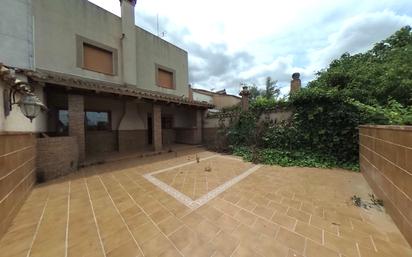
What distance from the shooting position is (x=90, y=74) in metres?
7.91

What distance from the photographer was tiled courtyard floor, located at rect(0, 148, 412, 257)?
2.05 m

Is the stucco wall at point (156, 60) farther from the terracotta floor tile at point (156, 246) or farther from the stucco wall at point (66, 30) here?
the terracotta floor tile at point (156, 246)

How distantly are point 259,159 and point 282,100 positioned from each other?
302 centimetres

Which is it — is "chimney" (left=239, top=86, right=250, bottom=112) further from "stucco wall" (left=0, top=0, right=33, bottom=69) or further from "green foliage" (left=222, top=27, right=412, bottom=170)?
"stucco wall" (left=0, top=0, right=33, bottom=69)

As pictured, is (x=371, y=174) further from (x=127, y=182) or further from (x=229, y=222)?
(x=127, y=182)

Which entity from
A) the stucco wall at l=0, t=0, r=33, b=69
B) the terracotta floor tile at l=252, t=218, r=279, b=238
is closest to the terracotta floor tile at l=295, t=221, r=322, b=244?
the terracotta floor tile at l=252, t=218, r=279, b=238

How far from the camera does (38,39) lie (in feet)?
21.5

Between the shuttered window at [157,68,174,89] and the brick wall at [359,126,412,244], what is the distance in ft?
33.8

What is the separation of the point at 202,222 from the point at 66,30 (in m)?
9.08

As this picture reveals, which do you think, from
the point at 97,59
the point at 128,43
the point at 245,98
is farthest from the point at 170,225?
the point at 128,43

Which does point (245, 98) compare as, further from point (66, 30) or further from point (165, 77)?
point (66, 30)

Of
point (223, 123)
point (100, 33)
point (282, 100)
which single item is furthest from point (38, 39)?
point (282, 100)

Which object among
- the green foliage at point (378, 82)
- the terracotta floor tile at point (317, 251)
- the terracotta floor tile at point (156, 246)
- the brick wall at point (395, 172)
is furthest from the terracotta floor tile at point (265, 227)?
the green foliage at point (378, 82)

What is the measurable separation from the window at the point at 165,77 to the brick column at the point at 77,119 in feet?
18.0
